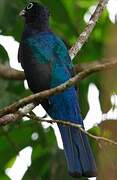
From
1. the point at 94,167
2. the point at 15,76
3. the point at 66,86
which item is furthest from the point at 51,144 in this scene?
the point at 66,86

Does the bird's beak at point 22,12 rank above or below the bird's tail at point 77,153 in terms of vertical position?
above

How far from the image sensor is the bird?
338 centimetres

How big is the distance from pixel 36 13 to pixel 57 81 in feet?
3.03

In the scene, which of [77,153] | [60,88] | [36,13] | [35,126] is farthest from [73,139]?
[36,13]

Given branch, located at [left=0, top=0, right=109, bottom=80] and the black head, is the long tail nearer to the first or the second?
branch, located at [left=0, top=0, right=109, bottom=80]

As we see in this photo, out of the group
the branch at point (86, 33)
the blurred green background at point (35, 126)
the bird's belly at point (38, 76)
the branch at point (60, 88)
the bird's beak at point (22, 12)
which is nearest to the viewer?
the branch at point (60, 88)

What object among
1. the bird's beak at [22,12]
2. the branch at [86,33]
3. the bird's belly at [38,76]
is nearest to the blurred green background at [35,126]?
the bird's beak at [22,12]

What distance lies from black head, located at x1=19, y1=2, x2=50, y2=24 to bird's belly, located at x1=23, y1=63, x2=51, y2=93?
2.41 feet

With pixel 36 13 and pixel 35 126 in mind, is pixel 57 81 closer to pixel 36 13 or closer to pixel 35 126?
pixel 35 126

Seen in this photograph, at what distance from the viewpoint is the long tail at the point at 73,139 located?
10.7 ft

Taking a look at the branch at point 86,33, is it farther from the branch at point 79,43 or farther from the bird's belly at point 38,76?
the bird's belly at point 38,76

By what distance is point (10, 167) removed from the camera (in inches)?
189

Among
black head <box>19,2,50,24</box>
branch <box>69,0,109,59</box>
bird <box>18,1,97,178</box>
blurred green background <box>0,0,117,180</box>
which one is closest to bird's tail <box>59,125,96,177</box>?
bird <box>18,1,97,178</box>

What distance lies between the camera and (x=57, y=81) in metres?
3.67
